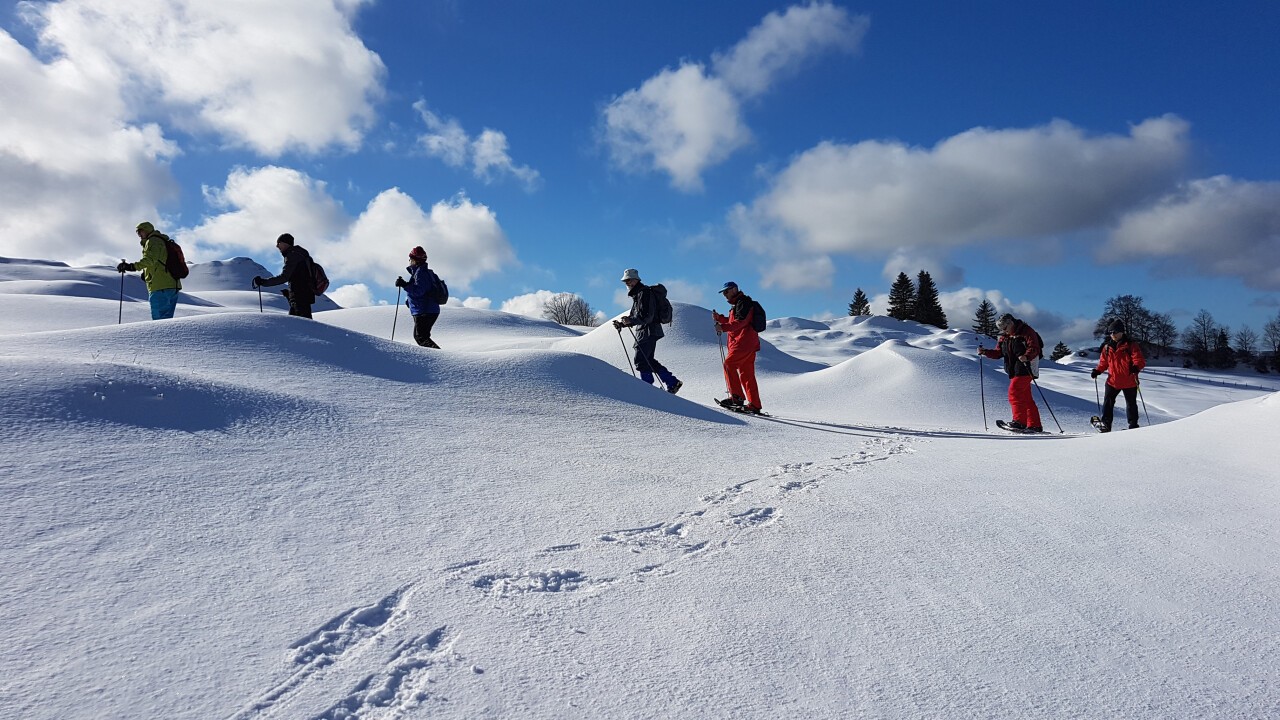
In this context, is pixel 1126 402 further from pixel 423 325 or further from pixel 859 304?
pixel 859 304

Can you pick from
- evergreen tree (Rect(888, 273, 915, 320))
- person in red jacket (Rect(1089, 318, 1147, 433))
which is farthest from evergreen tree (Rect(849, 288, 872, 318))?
person in red jacket (Rect(1089, 318, 1147, 433))

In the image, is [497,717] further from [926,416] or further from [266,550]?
[926,416]

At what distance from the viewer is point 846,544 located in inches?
105

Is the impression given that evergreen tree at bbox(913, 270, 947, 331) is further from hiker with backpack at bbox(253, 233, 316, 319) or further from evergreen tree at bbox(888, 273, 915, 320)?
hiker with backpack at bbox(253, 233, 316, 319)

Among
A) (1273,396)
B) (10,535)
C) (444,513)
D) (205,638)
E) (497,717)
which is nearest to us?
(497,717)

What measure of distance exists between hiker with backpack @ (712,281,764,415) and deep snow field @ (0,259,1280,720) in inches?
124

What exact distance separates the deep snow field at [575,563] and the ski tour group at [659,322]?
3044 millimetres

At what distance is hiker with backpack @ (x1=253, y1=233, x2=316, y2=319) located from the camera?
782cm

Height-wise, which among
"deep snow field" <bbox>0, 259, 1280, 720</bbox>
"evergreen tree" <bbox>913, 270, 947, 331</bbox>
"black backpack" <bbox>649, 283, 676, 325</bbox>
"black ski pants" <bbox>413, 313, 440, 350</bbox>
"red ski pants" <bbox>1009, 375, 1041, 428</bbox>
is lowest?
"deep snow field" <bbox>0, 259, 1280, 720</bbox>

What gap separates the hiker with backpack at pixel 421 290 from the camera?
8.48 metres

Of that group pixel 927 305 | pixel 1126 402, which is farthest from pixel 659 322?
pixel 927 305

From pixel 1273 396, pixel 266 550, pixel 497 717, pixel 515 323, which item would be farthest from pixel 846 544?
pixel 515 323

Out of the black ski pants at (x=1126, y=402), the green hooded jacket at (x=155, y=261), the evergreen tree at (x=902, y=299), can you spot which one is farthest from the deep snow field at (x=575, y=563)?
the evergreen tree at (x=902, y=299)

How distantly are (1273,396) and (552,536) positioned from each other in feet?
17.5
